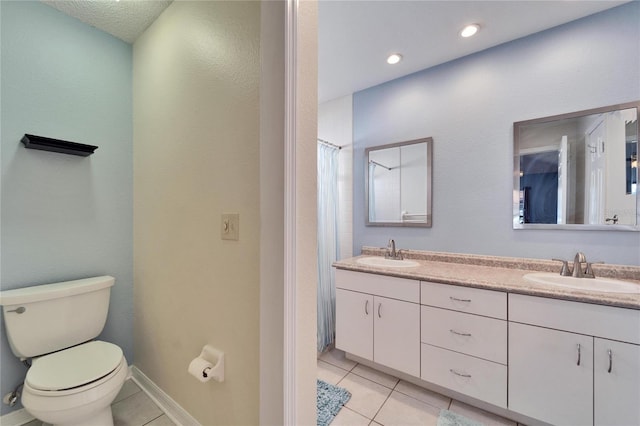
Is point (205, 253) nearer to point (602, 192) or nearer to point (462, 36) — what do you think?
point (462, 36)

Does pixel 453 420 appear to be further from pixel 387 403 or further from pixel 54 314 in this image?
pixel 54 314

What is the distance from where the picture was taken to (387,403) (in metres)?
1.54

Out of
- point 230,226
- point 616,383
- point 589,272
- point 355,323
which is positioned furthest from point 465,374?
point 230,226

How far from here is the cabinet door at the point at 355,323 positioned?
5.98 feet

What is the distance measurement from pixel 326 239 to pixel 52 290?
6.11 feet

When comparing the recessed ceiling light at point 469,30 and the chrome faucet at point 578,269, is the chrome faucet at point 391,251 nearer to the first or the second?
→ the chrome faucet at point 578,269

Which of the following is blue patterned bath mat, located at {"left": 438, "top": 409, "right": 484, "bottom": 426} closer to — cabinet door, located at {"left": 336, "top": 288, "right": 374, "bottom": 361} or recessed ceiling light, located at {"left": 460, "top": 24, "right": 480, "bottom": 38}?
cabinet door, located at {"left": 336, "top": 288, "right": 374, "bottom": 361}

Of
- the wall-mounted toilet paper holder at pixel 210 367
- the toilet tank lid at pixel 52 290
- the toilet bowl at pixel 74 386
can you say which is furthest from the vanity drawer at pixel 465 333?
the toilet tank lid at pixel 52 290

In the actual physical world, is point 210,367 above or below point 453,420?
above

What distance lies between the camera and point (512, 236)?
174 centimetres

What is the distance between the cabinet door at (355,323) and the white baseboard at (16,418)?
1915 millimetres

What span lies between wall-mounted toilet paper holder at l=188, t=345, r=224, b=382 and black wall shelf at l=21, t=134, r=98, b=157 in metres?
1.45

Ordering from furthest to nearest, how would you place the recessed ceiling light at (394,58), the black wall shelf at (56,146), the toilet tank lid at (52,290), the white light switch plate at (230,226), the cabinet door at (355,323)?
the recessed ceiling light at (394,58), the cabinet door at (355,323), the black wall shelf at (56,146), the toilet tank lid at (52,290), the white light switch plate at (230,226)

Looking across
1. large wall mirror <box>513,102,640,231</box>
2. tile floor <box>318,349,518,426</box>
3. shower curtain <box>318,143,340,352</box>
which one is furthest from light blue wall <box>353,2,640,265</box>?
tile floor <box>318,349,518,426</box>
